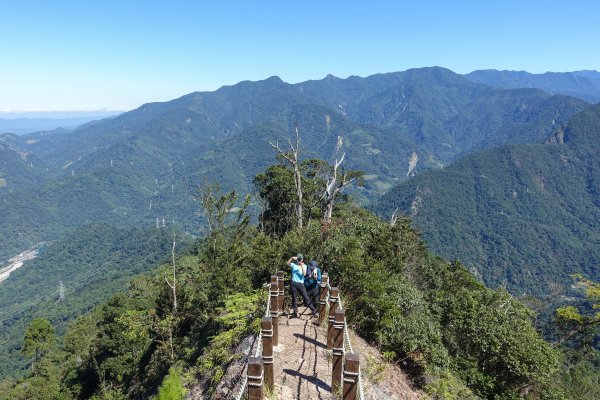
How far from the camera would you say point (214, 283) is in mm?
16094

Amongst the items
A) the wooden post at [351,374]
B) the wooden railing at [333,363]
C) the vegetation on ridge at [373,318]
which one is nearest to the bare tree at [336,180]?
the vegetation on ridge at [373,318]

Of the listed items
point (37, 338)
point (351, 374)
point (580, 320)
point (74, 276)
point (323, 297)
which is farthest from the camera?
point (74, 276)

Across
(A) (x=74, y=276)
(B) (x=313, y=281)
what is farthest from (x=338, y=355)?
(A) (x=74, y=276)

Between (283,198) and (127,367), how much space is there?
1881 centimetres

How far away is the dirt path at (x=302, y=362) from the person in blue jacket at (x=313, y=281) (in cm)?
59

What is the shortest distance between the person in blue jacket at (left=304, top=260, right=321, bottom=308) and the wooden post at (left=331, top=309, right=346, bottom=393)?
8.82 ft

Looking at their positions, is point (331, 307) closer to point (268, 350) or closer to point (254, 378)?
point (268, 350)

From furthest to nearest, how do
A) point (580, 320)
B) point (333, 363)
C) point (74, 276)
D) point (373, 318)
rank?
point (74, 276) → point (580, 320) → point (373, 318) → point (333, 363)

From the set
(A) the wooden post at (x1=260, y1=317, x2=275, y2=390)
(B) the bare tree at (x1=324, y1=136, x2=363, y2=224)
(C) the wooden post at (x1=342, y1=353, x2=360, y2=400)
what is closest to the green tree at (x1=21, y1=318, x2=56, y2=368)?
(B) the bare tree at (x1=324, y1=136, x2=363, y2=224)

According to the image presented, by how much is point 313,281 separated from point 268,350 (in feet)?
12.2

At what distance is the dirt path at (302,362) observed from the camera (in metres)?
7.46

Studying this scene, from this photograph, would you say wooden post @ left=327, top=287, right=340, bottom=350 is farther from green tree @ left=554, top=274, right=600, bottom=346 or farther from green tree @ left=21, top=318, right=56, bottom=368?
green tree @ left=21, top=318, right=56, bottom=368

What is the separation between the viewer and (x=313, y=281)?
10.5 meters

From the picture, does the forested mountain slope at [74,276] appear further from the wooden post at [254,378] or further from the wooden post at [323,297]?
the wooden post at [254,378]
